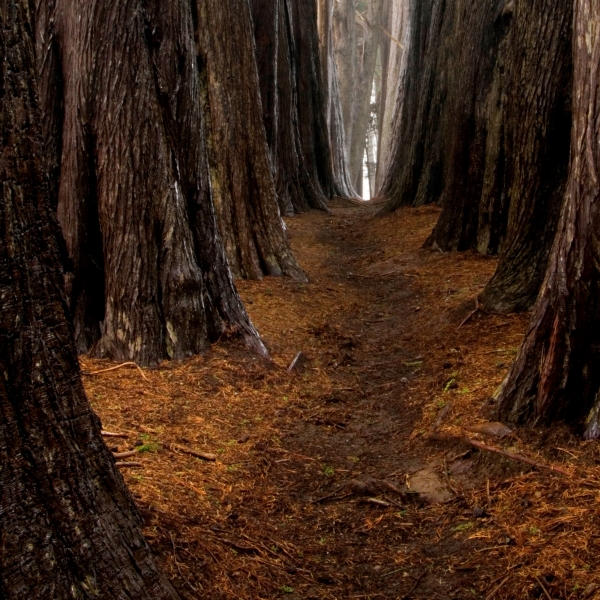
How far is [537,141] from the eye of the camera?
634cm

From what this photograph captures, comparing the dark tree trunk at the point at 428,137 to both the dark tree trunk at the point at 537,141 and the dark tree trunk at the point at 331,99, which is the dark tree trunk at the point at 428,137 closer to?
the dark tree trunk at the point at 331,99

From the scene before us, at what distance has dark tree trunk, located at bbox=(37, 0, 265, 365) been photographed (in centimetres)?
545

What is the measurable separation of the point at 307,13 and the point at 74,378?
14.8m

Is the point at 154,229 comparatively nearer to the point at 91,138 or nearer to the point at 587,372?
the point at 91,138

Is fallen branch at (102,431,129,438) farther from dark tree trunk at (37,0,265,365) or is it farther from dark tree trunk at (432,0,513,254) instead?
dark tree trunk at (432,0,513,254)

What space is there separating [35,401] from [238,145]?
6.54m

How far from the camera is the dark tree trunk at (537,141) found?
612cm

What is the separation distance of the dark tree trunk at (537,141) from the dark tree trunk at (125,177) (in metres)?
2.65

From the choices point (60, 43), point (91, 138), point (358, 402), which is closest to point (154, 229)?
point (91, 138)

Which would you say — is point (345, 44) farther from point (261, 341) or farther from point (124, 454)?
point (124, 454)

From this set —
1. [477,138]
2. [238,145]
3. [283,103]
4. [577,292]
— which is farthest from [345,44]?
[577,292]

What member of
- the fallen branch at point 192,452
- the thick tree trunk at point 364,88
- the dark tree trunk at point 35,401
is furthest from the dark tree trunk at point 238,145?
the thick tree trunk at point 364,88

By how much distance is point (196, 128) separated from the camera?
19.9 ft

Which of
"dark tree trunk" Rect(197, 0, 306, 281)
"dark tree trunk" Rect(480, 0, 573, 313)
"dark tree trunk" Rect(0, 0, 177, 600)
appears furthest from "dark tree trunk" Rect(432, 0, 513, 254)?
"dark tree trunk" Rect(0, 0, 177, 600)
